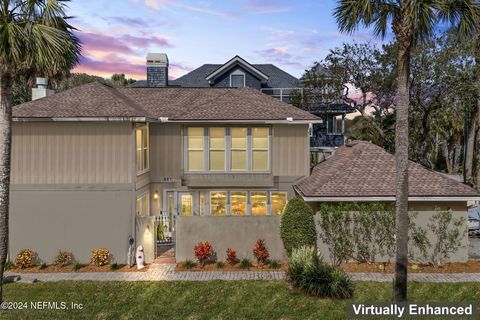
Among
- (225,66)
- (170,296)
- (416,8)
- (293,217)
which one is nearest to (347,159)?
(293,217)

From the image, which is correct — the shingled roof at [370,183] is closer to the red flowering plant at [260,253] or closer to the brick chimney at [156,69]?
the red flowering plant at [260,253]

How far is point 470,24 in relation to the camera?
1179 centimetres

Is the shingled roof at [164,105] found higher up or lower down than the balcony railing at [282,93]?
lower down

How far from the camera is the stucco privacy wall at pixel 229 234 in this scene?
15.6 meters

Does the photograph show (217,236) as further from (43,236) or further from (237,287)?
(43,236)

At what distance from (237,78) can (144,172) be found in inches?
718

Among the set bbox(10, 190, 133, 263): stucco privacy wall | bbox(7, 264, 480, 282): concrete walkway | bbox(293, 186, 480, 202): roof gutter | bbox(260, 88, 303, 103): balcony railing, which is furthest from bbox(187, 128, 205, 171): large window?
bbox(260, 88, 303, 103): balcony railing

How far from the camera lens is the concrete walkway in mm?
13805

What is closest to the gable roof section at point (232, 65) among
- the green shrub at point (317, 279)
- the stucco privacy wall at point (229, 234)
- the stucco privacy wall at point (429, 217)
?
the stucco privacy wall at point (229, 234)

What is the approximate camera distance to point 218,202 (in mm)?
19875

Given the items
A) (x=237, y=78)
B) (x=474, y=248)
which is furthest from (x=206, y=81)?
(x=474, y=248)

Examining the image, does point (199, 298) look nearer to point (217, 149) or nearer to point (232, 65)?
point (217, 149)

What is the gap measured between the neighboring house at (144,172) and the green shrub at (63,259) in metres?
0.30

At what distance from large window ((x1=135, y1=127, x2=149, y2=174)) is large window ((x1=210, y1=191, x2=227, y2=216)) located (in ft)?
12.1
